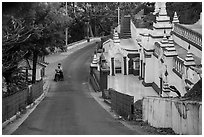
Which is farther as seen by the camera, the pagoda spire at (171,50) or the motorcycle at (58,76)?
the motorcycle at (58,76)

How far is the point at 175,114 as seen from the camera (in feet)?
39.5

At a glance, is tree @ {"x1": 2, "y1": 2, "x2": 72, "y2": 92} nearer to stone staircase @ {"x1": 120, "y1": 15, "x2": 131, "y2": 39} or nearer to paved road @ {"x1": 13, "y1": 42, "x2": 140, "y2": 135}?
paved road @ {"x1": 13, "y1": 42, "x2": 140, "y2": 135}

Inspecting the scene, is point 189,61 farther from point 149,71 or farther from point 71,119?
point 149,71

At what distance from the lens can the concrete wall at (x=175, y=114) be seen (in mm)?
10570

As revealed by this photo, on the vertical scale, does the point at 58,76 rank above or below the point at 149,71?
below

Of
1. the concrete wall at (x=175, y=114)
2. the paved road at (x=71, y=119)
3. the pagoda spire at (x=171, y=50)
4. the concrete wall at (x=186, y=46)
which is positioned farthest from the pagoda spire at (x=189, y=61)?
the concrete wall at (x=175, y=114)

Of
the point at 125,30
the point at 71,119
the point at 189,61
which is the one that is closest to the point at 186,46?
the point at 189,61

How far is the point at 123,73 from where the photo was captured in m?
31.2

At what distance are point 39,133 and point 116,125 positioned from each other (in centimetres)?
283

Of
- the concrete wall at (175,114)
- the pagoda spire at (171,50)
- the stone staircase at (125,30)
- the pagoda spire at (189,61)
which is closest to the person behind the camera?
the concrete wall at (175,114)

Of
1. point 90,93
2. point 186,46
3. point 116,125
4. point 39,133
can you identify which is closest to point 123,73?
point 90,93

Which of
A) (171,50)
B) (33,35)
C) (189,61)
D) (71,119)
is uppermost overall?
(33,35)

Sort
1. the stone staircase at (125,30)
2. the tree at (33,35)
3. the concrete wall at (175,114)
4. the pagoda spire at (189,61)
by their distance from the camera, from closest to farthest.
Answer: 1. the concrete wall at (175,114)
2. the pagoda spire at (189,61)
3. the tree at (33,35)
4. the stone staircase at (125,30)

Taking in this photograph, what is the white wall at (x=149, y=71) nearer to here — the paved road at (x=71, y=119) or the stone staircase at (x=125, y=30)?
the paved road at (x=71, y=119)
